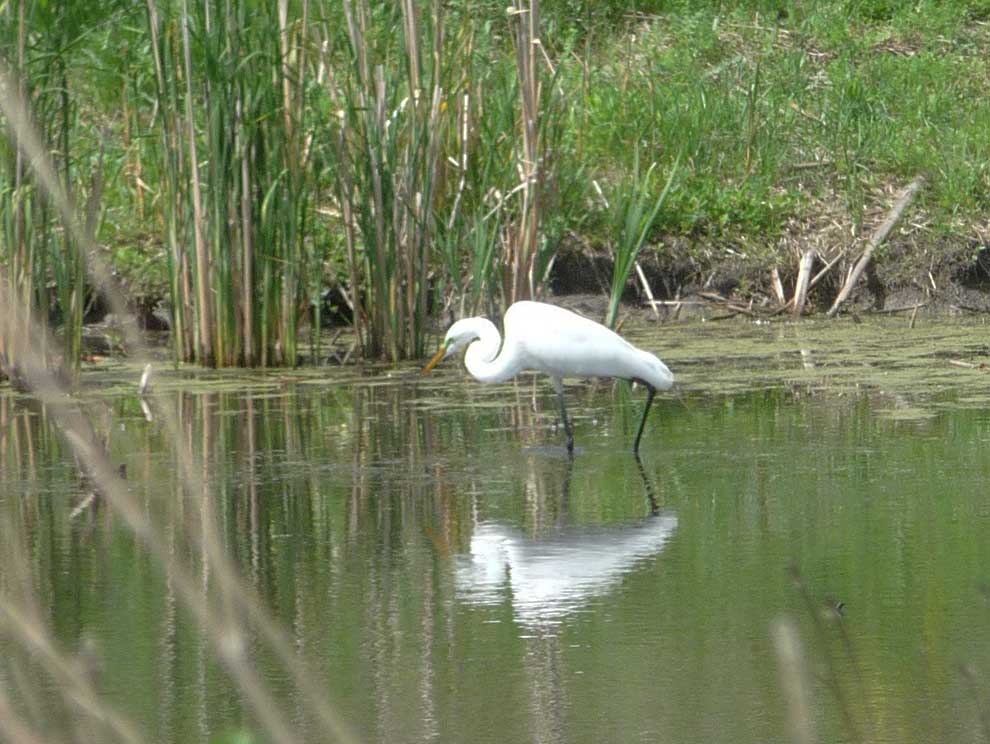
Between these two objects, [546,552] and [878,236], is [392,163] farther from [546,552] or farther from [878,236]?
[546,552]

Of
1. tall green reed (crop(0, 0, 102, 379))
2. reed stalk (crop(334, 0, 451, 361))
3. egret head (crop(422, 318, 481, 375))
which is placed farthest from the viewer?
reed stalk (crop(334, 0, 451, 361))

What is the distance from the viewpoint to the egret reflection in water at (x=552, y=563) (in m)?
3.91

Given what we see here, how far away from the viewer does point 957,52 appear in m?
12.4

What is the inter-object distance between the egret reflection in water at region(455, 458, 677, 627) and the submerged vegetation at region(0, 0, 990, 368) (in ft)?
3.88

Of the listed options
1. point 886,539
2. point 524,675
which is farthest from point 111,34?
point 524,675

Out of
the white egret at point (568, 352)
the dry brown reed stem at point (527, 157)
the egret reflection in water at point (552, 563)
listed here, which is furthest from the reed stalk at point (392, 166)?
the egret reflection in water at point (552, 563)

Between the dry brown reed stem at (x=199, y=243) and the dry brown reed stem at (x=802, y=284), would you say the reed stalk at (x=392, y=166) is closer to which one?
the dry brown reed stem at (x=199, y=243)

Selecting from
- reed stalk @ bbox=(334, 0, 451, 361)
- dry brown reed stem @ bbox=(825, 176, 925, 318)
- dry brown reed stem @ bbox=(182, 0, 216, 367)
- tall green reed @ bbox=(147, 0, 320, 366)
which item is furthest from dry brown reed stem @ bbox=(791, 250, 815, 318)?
dry brown reed stem @ bbox=(182, 0, 216, 367)

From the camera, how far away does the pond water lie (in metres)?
3.12

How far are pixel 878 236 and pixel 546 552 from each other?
6.28 m

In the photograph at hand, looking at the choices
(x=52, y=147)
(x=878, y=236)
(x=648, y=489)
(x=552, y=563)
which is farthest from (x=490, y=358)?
(x=878, y=236)

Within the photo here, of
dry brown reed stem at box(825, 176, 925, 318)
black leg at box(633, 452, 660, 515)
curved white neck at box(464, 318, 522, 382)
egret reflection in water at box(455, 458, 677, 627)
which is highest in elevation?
dry brown reed stem at box(825, 176, 925, 318)

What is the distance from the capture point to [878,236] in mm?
10188

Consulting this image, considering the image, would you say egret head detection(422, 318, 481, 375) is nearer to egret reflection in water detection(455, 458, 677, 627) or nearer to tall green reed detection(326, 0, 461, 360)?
tall green reed detection(326, 0, 461, 360)
